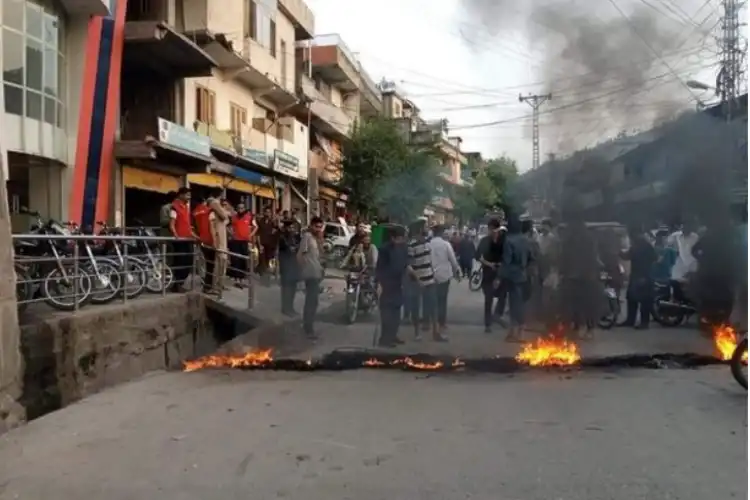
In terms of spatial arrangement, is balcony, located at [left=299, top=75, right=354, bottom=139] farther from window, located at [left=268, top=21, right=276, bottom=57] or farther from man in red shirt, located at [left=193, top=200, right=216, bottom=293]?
man in red shirt, located at [left=193, top=200, right=216, bottom=293]

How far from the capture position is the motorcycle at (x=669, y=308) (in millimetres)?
10773

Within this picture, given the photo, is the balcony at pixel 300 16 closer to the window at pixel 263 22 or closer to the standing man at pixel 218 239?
the window at pixel 263 22

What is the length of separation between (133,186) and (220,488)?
13770 mm

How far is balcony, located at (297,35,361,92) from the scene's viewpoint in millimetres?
29723

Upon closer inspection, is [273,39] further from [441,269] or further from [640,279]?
[640,279]

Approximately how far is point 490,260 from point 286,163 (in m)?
15.8

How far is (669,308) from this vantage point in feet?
35.8

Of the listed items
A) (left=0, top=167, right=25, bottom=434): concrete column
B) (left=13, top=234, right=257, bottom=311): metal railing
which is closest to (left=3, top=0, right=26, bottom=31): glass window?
(left=13, top=234, right=257, bottom=311): metal railing

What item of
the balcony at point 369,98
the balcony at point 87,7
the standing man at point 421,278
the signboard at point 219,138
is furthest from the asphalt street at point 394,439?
the balcony at point 369,98

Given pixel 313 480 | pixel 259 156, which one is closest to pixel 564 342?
pixel 313 480

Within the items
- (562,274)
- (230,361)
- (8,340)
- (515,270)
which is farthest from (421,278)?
(8,340)

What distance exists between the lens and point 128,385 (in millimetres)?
7055

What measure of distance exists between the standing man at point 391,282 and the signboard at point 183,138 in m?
7.94

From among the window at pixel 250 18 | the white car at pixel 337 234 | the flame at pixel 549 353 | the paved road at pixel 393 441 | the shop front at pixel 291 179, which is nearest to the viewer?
the paved road at pixel 393 441
